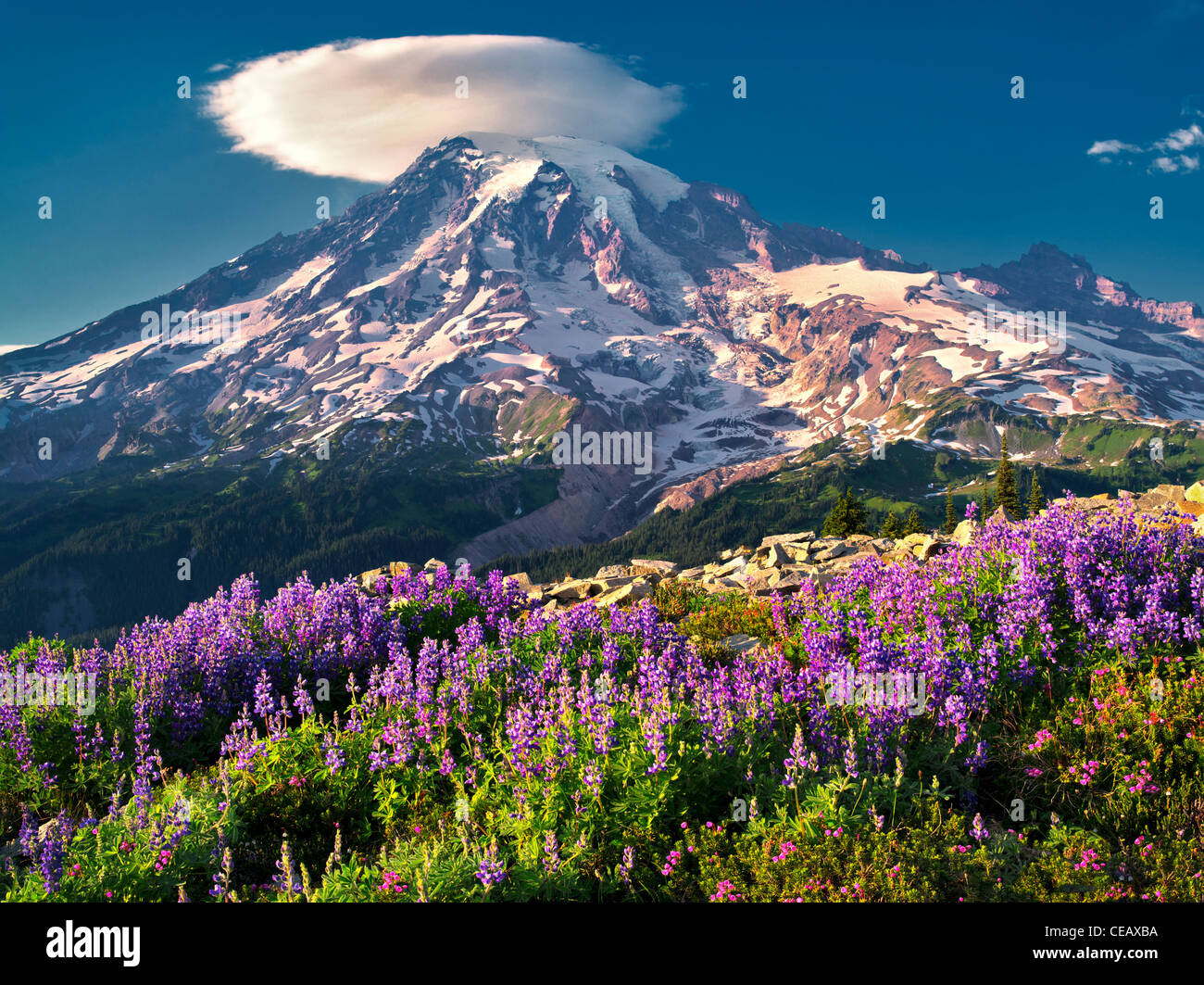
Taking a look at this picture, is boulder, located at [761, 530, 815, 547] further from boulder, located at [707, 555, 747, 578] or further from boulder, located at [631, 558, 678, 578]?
boulder, located at [631, 558, 678, 578]

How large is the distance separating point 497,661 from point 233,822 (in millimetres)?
3510

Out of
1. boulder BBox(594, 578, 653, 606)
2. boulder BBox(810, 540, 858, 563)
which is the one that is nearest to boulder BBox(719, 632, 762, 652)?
boulder BBox(594, 578, 653, 606)

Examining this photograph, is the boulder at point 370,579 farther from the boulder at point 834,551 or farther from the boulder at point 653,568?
the boulder at point 834,551

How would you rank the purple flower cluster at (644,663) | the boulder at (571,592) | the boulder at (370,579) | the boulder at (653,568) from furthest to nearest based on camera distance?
1. the boulder at (653,568)
2. the boulder at (571,592)
3. the boulder at (370,579)
4. the purple flower cluster at (644,663)

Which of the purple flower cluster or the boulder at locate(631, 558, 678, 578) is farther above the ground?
the boulder at locate(631, 558, 678, 578)

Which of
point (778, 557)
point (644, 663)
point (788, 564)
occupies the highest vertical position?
point (778, 557)

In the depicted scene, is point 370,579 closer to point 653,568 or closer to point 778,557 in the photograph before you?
point 653,568

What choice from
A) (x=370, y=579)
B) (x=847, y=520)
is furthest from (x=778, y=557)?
(x=847, y=520)

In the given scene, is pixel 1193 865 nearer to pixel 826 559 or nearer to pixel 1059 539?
pixel 1059 539

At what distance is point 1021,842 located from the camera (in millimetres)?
6832

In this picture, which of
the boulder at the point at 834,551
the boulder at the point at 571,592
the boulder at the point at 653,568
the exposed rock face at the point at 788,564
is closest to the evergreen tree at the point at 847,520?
the boulder at the point at 834,551

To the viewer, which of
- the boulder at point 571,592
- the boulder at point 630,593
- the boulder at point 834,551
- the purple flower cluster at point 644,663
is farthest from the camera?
the boulder at point 834,551

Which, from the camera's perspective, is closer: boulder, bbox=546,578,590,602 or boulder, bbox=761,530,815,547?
boulder, bbox=546,578,590,602

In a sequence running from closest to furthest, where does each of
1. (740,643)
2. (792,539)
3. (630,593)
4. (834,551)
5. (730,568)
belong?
1. (740,643)
2. (630,593)
3. (730,568)
4. (834,551)
5. (792,539)
